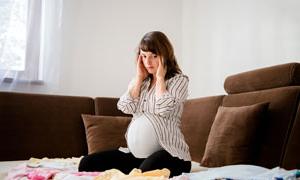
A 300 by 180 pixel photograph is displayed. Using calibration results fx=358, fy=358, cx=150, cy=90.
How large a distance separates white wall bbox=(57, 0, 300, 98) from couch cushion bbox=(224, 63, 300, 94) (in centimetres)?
35

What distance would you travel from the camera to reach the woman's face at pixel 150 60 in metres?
1.71

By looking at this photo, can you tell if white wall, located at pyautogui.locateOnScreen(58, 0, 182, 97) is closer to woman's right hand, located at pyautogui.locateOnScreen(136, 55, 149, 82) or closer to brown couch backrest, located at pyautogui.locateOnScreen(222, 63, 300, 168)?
woman's right hand, located at pyautogui.locateOnScreen(136, 55, 149, 82)

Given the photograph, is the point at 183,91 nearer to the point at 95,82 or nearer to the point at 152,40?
the point at 152,40

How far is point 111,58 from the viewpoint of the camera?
10.5 feet

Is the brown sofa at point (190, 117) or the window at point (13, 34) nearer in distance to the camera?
the brown sofa at point (190, 117)

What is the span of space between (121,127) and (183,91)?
3.08 feet

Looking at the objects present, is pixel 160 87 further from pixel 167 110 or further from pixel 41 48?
pixel 41 48

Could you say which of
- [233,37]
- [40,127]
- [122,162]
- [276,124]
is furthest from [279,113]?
[40,127]

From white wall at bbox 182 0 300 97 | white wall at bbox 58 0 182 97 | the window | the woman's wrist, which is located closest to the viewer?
the woman's wrist

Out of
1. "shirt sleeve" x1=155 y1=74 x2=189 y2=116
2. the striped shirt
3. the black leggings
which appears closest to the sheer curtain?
the striped shirt

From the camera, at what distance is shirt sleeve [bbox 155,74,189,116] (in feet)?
5.14

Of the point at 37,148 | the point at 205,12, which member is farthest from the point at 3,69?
the point at 205,12

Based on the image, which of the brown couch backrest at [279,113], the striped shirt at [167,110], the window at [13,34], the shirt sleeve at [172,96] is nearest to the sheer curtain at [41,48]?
the window at [13,34]

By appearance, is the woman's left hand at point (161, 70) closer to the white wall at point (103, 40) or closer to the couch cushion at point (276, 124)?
the couch cushion at point (276, 124)
